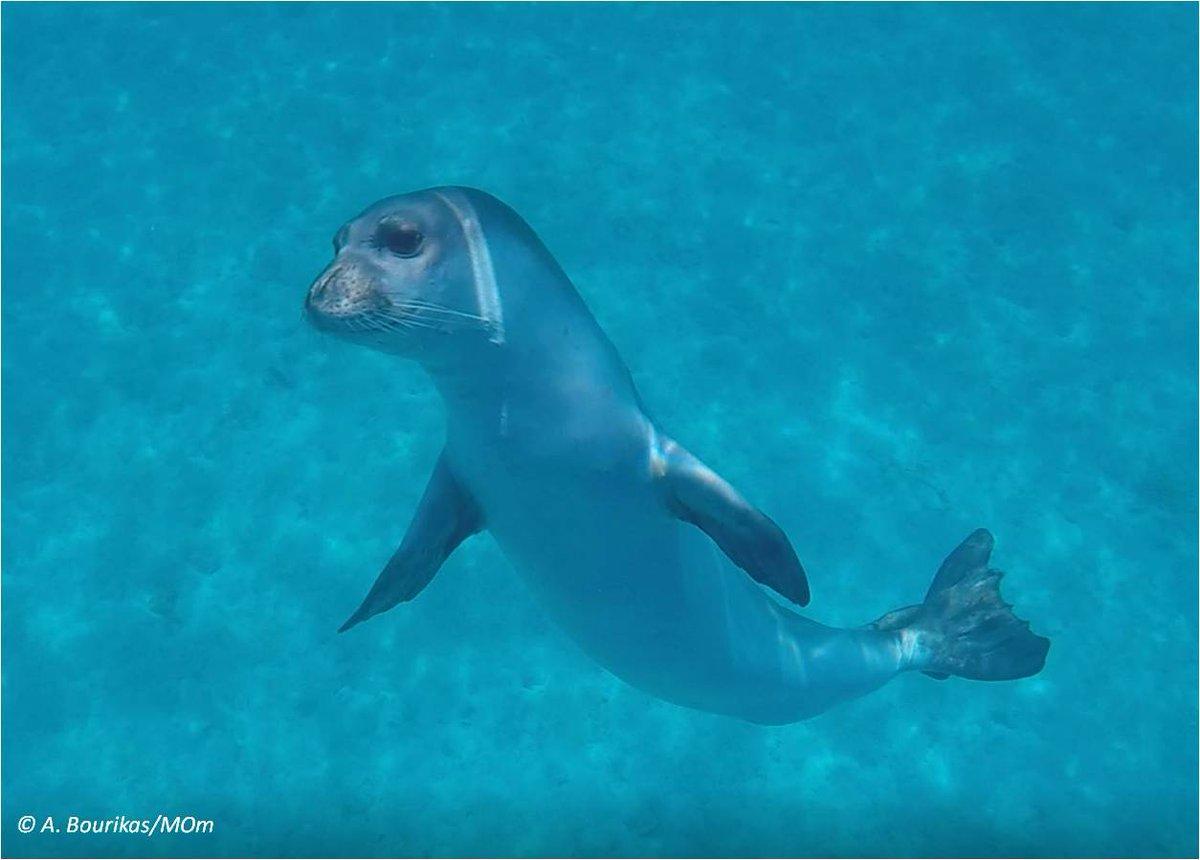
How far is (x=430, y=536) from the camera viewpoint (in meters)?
4.21

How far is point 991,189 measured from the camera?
11383 millimetres

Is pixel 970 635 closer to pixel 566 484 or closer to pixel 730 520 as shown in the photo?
pixel 730 520

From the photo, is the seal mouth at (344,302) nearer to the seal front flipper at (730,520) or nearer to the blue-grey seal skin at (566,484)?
the blue-grey seal skin at (566,484)

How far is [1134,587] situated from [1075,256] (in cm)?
393

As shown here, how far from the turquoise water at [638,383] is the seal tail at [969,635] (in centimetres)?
275

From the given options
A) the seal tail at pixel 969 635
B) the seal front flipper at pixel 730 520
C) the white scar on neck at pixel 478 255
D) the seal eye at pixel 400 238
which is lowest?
the seal eye at pixel 400 238

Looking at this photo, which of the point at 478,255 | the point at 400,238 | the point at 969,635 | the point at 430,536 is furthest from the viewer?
the point at 969,635

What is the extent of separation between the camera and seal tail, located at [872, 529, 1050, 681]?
5.70 metres

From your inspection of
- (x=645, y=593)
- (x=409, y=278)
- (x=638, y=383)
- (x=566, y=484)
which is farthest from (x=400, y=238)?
(x=638, y=383)

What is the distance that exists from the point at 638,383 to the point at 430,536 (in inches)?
221

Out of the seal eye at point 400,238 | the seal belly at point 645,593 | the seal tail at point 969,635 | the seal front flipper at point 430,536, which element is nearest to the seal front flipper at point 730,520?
the seal belly at point 645,593

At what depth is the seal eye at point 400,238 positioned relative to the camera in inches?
122

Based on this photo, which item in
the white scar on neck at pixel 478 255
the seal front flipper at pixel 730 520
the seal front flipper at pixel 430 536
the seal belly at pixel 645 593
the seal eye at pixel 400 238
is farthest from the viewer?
the seal front flipper at pixel 430 536

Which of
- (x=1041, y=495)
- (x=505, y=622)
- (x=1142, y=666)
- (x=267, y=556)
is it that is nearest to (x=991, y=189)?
(x=1041, y=495)
